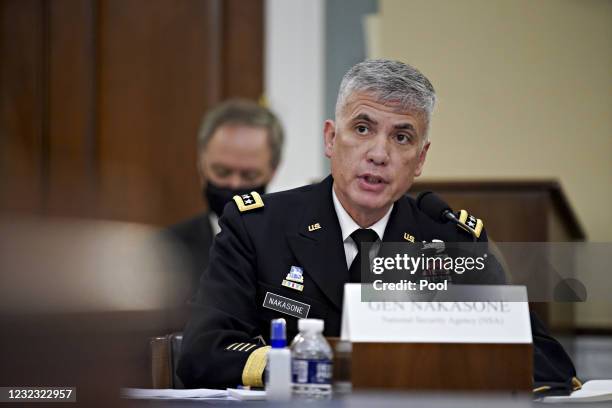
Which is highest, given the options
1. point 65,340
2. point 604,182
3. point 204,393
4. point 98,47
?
point 98,47

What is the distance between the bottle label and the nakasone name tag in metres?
0.06

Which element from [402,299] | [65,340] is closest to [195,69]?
[402,299]

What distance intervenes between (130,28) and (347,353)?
15.1 ft

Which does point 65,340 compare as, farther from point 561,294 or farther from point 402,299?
point 561,294

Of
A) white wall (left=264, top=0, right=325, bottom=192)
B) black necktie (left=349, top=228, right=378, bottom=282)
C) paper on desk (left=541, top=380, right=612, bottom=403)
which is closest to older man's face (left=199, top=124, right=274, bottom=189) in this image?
white wall (left=264, top=0, right=325, bottom=192)

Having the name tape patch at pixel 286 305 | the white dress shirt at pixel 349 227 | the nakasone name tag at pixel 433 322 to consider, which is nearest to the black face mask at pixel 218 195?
the white dress shirt at pixel 349 227

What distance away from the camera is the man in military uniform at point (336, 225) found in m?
1.90

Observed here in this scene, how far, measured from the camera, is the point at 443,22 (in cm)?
550

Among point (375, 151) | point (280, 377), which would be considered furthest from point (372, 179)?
point (280, 377)

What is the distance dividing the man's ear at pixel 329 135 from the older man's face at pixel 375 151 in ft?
0.11

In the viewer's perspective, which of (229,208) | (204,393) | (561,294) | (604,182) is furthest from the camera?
(604,182)

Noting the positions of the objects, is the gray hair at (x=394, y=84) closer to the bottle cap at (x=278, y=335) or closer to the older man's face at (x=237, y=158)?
the bottle cap at (x=278, y=335)

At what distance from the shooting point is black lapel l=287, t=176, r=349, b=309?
6.42 ft

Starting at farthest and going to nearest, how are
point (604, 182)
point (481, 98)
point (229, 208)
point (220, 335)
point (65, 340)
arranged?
point (604, 182), point (481, 98), point (229, 208), point (220, 335), point (65, 340)
